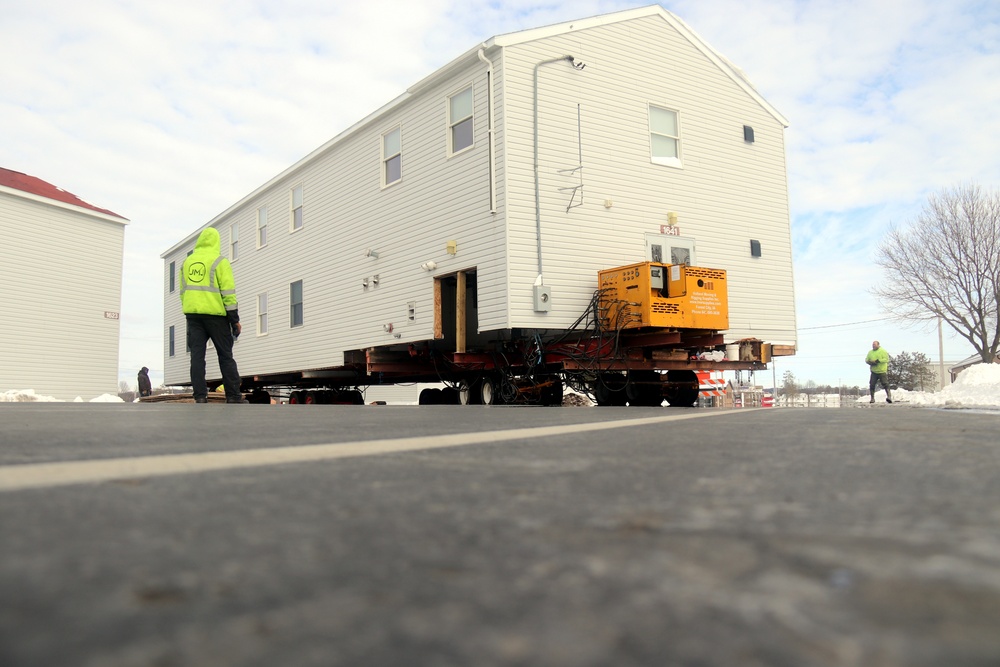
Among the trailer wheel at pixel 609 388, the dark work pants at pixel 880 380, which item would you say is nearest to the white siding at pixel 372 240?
the trailer wheel at pixel 609 388

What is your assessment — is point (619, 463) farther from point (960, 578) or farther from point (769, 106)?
point (769, 106)

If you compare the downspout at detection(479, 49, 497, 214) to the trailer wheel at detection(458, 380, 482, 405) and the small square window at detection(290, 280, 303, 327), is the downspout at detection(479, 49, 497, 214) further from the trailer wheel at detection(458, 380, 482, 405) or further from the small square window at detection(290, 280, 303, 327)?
the small square window at detection(290, 280, 303, 327)

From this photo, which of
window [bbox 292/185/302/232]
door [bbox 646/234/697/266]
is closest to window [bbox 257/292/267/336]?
window [bbox 292/185/302/232]

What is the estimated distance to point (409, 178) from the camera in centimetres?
1366

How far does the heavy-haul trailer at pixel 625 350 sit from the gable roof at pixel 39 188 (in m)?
18.0

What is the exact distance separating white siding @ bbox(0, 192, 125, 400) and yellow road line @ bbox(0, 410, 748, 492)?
2507cm

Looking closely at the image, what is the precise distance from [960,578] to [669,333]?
9771 millimetres

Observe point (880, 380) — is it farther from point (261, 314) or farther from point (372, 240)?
point (261, 314)

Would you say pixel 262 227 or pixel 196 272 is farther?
pixel 262 227

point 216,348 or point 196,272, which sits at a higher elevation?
point 196,272

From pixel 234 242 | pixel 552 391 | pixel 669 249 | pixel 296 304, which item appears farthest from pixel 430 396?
pixel 234 242

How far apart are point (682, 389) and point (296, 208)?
10.7 meters

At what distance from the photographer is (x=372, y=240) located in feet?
48.2

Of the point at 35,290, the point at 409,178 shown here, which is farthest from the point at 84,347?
the point at 409,178
